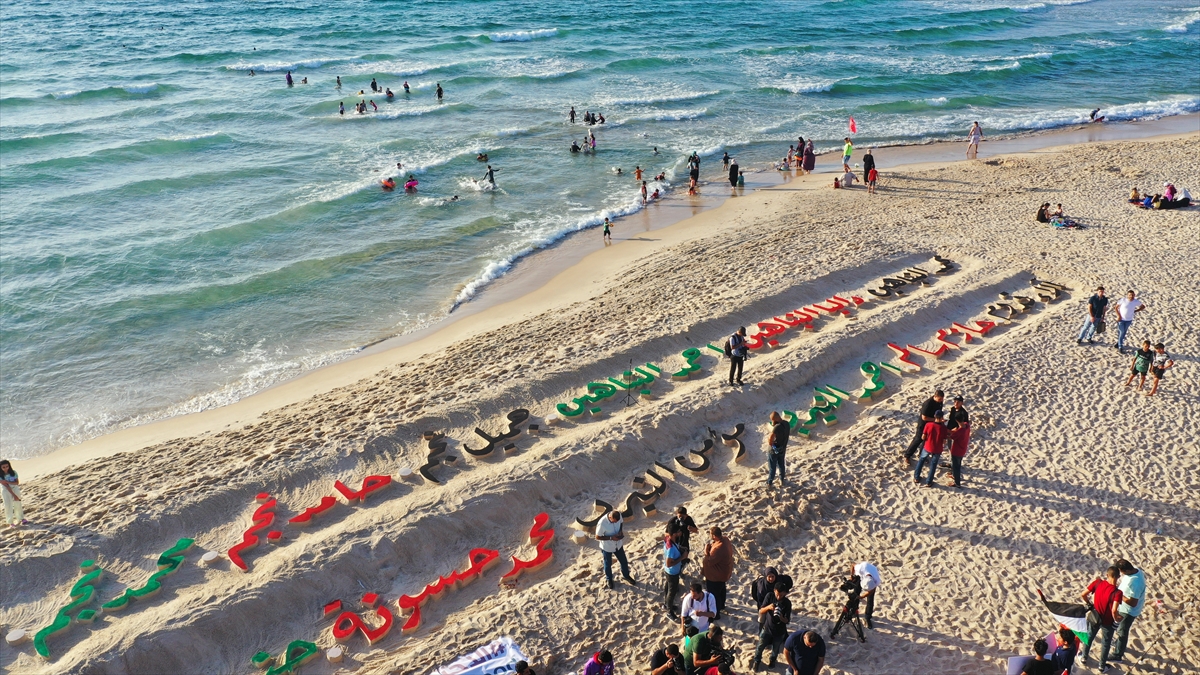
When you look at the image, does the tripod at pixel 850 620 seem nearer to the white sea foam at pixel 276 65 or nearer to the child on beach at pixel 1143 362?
the child on beach at pixel 1143 362

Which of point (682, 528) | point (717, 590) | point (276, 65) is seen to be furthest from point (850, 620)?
point (276, 65)

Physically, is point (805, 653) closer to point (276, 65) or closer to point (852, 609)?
point (852, 609)

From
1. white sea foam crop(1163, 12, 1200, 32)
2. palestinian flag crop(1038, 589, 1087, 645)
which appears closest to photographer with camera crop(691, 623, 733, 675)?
palestinian flag crop(1038, 589, 1087, 645)

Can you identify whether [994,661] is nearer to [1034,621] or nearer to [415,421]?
[1034,621]

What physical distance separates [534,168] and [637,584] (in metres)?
25.5

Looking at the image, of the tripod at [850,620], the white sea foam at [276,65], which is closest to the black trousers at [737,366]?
the tripod at [850,620]

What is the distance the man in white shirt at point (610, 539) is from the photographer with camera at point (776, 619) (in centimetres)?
222

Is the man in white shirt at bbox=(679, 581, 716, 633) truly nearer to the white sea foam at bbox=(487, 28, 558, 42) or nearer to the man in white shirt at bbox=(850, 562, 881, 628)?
the man in white shirt at bbox=(850, 562, 881, 628)

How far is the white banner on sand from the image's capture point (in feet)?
31.3

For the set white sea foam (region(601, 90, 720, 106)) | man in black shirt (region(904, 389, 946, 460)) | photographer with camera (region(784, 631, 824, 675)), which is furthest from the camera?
white sea foam (region(601, 90, 720, 106))

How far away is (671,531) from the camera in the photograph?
10453 mm

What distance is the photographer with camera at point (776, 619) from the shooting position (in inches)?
367

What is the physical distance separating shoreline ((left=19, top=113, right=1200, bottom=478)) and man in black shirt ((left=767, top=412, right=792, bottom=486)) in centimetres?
973

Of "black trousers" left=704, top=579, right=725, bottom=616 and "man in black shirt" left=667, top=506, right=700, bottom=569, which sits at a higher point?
"man in black shirt" left=667, top=506, right=700, bottom=569
